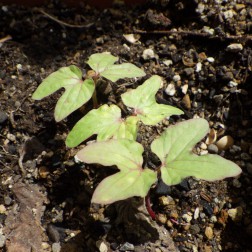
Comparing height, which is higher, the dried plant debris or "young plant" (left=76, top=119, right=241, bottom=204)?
"young plant" (left=76, top=119, right=241, bottom=204)

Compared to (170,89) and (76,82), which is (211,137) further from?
(76,82)

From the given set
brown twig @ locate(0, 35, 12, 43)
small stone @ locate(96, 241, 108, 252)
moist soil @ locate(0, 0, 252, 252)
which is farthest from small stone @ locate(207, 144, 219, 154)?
brown twig @ locate(0, 35, 12, 43)

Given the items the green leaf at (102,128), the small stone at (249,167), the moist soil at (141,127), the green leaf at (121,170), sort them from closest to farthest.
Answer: the green leaf at (121,170)
the green leaf at (102,128)
the moist soil at (141,127)
the small stone at (249,167)

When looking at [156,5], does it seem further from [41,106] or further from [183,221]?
[183,221]

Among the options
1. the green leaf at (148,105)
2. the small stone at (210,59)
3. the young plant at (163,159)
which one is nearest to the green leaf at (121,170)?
the young plant at (163,159)

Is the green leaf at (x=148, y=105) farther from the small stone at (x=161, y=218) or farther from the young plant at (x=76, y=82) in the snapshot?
the small stone at (x=161, y=218)

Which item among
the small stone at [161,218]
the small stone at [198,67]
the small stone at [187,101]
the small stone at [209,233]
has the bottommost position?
the small stone at [209,233]

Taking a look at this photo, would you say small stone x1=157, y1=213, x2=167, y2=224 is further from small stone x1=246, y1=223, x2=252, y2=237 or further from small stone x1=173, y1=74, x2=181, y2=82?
Result: small stone x1=173, y1=74, x2=181, y2=82
